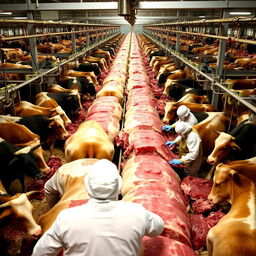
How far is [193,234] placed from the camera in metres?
3.83

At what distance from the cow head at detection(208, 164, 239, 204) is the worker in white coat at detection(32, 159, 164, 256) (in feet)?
7.12

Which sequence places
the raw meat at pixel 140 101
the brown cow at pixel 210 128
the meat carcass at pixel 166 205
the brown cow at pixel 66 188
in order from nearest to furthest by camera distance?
the meat carcass at pixel 166 205 < the brown cow at pixel 66 188 < the brown cow at pixel 210 128 < the raw meat at pixel 140 101

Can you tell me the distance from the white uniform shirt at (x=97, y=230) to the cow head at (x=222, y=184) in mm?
2164

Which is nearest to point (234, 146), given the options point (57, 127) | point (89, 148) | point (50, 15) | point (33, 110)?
point (89, 148)

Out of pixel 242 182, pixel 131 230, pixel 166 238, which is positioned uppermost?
pixel 131 230

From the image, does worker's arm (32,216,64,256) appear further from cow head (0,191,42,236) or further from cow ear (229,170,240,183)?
cow ear (229,170,240,183)

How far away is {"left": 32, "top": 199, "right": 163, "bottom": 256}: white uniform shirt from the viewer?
2096 mm

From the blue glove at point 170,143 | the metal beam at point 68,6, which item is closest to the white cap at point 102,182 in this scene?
the blue glove at point 170,143

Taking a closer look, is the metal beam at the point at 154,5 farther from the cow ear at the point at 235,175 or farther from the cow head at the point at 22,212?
the cow head at the point at 22,212

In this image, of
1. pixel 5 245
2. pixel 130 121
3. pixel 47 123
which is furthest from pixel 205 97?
pixel 5 245

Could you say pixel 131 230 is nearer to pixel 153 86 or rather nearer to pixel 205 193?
pixel 205 193

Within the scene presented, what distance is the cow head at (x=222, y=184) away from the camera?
395 centimetres

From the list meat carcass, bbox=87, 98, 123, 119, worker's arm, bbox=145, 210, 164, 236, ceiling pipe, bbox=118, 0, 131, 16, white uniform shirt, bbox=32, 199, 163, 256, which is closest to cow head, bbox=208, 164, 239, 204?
worker's arm, bbox=145, 210, 164, 236

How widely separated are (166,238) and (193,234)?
866 mm
